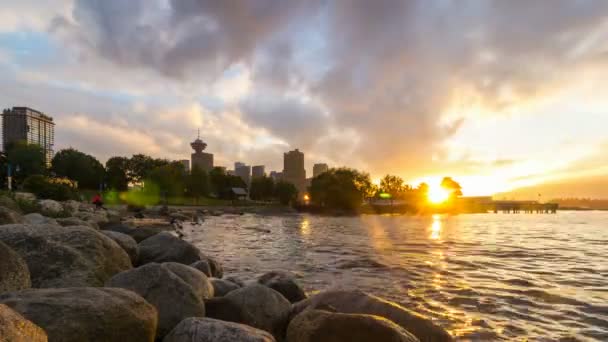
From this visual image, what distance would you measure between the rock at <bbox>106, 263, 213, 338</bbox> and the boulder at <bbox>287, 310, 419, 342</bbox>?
1.87 metres

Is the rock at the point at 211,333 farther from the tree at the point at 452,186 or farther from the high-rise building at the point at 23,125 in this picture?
the tree at the point at 452,186

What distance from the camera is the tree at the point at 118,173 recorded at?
125500 mm

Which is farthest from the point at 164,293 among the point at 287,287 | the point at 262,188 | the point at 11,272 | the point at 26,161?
the point at 262,188

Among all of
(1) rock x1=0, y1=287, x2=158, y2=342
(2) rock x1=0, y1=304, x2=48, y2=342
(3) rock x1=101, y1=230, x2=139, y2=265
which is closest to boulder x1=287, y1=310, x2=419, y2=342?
(1) rock x1=0, y1=287, x2=158, y2=342

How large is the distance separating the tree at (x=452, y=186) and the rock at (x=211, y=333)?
199 meters

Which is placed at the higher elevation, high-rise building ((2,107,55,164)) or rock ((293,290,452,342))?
high-rise building ((2,107,55,164))

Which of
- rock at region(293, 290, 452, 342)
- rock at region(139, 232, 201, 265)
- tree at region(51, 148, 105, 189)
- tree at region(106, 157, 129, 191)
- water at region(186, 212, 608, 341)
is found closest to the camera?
rock at region(293, 290, 452, 342)

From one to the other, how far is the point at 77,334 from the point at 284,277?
5.88 meters

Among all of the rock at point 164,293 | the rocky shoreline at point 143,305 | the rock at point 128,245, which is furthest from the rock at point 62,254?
the rock at point 128,245

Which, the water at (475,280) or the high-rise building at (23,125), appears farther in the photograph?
the high-rise building at (23,125)

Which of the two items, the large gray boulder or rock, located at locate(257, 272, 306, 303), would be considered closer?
the large gray boulder

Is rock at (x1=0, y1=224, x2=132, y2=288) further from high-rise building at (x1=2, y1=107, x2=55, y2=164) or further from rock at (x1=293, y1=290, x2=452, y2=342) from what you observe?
high-rise building at (x1=2, y1=107, x2=55, y2=164)

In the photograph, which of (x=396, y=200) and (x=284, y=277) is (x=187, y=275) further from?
(x=396, y=200)

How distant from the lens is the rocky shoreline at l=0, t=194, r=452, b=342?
14.5 ft
